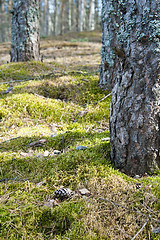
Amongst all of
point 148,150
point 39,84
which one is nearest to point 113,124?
point 148,150

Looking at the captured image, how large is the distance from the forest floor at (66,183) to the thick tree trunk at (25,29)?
2943 mm

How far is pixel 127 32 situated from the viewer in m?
1.85

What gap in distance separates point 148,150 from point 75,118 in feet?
6.70

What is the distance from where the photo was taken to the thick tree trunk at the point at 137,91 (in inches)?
69.4

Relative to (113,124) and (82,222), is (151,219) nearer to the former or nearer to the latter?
(82,222)

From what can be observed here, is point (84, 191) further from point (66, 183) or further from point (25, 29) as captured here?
point (25, 29)

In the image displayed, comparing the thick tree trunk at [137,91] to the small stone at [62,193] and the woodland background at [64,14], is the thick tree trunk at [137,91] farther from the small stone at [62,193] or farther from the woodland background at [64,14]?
the woodland background at [64,14]

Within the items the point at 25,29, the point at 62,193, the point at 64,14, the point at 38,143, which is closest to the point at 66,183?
the point at 62,193

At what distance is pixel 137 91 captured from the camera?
1.88 meters

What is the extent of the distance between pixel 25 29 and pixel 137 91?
5.34 m

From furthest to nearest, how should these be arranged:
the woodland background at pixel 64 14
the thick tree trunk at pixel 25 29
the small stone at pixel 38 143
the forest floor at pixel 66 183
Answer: the woodland background at pixel 64 14 < the thick tree trunk at pixel 25 29 < the small stone at pixel 38 143 < the forest floor at pixel 66 183

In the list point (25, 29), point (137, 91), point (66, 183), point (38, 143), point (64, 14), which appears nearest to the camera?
point (137, 91)

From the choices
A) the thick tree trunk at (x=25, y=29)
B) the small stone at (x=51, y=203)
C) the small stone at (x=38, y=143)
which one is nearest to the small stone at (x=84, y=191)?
the small stone at (x=51, y=203)

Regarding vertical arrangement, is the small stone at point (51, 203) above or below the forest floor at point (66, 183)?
below
